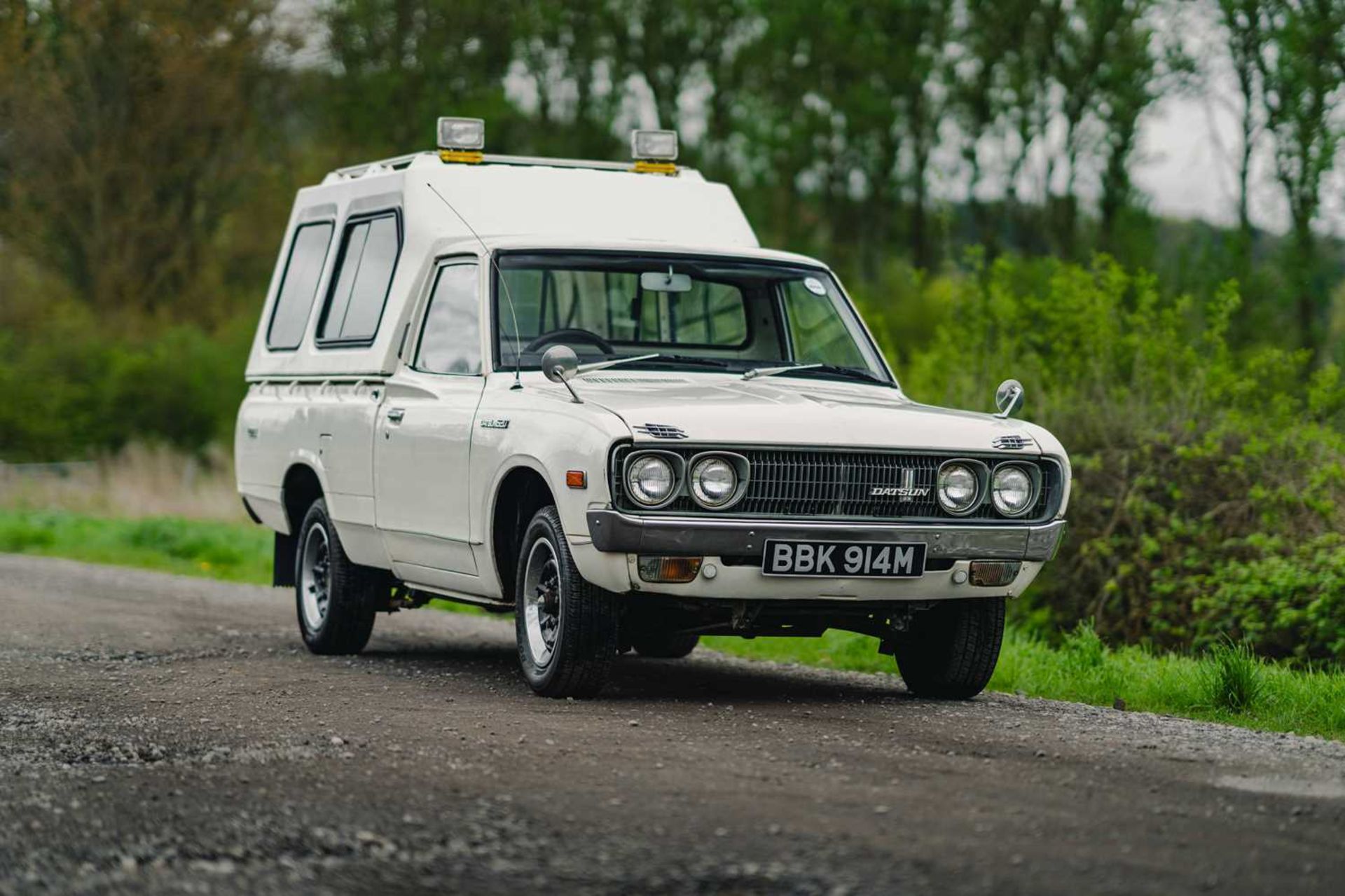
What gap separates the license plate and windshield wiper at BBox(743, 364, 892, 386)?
156 cm

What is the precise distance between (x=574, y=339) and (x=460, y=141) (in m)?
1.86

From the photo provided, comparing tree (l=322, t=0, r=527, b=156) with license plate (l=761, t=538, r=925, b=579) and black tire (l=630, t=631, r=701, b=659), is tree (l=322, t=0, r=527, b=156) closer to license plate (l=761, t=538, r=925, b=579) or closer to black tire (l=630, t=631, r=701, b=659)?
black tire (l=630, t=631, r=701, b=659)

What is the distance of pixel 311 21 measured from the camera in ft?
110

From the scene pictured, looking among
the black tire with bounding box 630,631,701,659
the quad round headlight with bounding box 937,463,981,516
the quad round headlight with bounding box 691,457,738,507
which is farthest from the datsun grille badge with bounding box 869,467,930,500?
the black tire with bounding box 630,631,701,659

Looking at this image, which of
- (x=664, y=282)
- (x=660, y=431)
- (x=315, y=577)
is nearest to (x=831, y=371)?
(x=664, y=282)

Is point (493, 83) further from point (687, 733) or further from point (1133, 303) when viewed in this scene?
point (687, 733)

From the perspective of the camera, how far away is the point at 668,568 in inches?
312

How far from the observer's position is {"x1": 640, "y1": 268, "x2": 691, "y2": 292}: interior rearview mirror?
32.4 ft

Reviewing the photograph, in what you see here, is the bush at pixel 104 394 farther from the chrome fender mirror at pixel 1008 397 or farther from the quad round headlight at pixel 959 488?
the quad round headlight at pixel 959 488

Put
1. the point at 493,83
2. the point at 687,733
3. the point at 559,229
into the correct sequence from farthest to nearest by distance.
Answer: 1. the point at 493,83
2. the point at 559,229
3. the point at 687,733

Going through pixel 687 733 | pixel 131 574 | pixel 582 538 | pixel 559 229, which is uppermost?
pixel 559 229

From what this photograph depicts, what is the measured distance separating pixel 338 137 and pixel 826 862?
101ft

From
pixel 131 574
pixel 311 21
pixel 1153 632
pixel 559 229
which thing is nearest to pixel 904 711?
pixel 559 229

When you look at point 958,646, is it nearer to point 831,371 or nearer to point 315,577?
point 831,371
